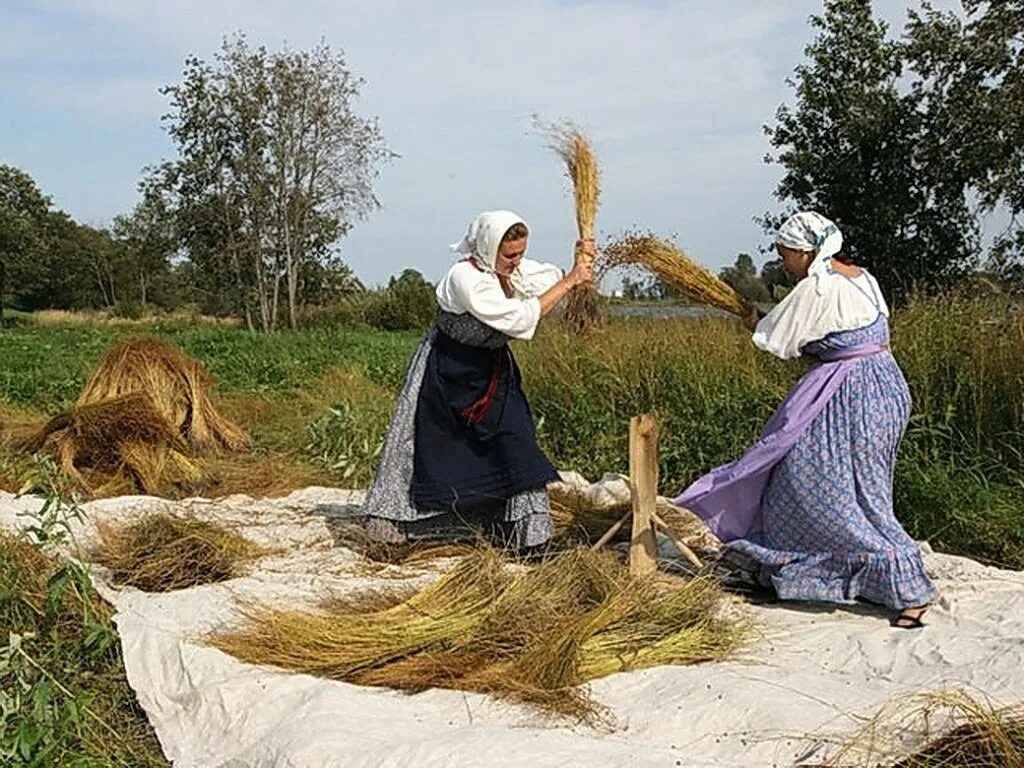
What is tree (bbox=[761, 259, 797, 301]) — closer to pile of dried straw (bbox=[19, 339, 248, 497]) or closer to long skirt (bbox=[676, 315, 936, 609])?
long skirt (bbox=[676, 315, 936, 609])

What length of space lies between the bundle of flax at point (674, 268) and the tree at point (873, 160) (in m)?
16.5

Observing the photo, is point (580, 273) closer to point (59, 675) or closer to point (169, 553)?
point (169, 553)

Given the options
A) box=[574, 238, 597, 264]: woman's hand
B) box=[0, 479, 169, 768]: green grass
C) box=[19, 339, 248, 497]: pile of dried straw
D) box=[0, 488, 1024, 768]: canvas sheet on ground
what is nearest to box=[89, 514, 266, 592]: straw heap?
box=[0, 488, 1024, 768]: canvas sheet on ground

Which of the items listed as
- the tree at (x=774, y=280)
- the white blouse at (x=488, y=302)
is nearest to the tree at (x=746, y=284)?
the tree at (x=774, y=280)

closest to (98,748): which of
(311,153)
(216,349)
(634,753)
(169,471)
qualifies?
(634,753)

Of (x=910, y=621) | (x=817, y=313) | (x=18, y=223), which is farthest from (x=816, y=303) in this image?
(x=18, y=223)

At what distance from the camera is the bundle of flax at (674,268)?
14.7ft

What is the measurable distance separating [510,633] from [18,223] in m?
38.2

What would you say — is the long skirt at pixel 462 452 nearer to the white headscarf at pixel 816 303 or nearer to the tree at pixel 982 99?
the white headscarf at pixel 816 303

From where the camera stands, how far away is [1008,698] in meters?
2.96

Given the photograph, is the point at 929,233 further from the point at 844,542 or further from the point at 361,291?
the point at 844,542

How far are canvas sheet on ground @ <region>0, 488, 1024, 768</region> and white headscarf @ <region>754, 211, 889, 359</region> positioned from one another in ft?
2.95

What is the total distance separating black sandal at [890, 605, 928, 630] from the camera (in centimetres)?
365

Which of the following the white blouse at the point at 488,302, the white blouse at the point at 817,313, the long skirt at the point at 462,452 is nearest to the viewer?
the white blouse at the point at 817,313
